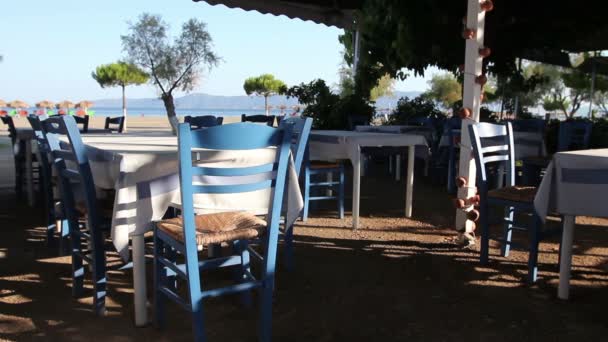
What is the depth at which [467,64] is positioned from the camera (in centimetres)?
377

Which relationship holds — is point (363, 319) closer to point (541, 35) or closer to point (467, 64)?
point (467, 64)

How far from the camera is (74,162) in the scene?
91.4 inches

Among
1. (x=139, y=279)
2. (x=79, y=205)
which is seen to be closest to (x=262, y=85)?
(x=79, y=205)

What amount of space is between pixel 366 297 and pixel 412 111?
6.74 m

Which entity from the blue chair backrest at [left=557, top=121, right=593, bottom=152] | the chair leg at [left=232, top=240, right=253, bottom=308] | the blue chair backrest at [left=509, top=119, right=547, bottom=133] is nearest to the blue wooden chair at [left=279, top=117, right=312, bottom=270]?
the chair leg at [left=232, top=240, right=253, bottom=308]

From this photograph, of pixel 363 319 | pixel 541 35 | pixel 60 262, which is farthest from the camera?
pixel 541 35

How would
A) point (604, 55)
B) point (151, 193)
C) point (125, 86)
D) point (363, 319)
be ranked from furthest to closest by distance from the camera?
point (125, 86) < point (604, 55) < point (363, 319) < point (151, 193)

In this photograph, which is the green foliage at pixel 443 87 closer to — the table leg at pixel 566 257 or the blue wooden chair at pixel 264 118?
the blue wooden chair at pixel 264 118

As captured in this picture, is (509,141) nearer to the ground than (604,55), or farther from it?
nearer to the ground

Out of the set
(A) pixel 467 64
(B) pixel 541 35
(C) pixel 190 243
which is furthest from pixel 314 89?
(C) pixel 190 243

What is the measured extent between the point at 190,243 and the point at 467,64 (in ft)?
8.74

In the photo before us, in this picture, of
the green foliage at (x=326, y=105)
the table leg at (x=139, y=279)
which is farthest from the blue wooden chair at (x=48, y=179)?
the green foliage at (x=326, y=105)

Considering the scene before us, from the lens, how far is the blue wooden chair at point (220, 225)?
178 cm

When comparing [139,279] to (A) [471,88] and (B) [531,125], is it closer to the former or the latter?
(A) [471,88]
